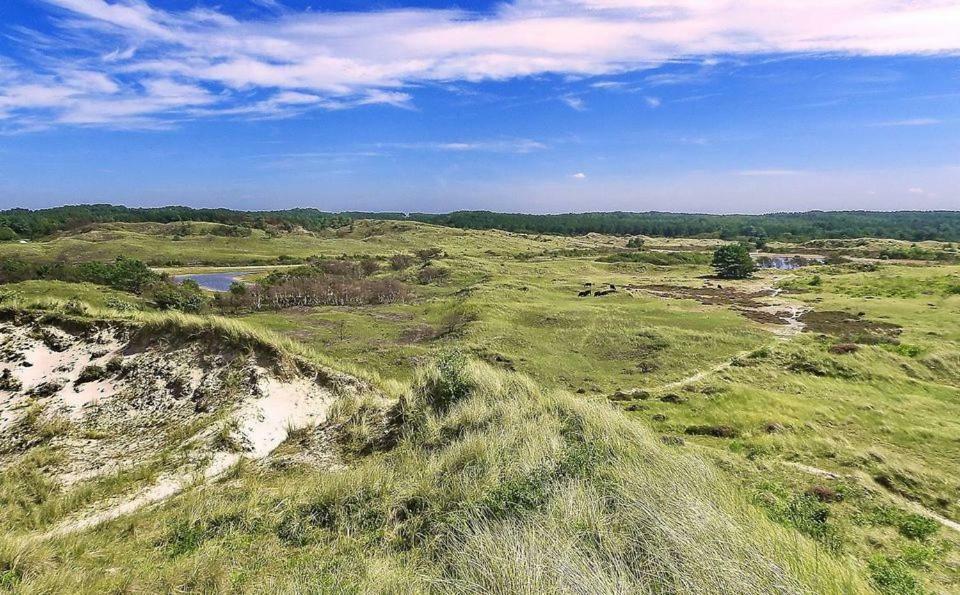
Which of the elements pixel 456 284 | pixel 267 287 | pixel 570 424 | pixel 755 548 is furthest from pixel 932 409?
pixel 267 287

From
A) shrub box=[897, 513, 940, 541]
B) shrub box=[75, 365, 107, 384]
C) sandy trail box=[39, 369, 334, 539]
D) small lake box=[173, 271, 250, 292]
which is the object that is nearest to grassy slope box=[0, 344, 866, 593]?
sandy trail box=[39, 369, 334, 539]

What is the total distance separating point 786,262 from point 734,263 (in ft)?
145

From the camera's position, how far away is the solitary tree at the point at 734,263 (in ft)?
295

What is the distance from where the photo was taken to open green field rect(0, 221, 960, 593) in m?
8.35

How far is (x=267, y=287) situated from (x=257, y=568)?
67761 mm

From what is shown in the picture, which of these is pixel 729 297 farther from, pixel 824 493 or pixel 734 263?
pixel 824 493

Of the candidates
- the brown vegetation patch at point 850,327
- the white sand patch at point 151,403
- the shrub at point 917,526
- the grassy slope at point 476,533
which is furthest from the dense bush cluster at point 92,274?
the brown vegetation patch at point 850,327

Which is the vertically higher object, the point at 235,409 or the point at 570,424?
the point at 570,424

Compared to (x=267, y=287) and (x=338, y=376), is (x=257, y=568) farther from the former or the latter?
(x=267, y=287)

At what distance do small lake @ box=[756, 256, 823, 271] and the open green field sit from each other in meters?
24.7

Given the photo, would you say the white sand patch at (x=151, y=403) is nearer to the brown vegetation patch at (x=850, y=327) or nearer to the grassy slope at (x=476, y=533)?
the grassy slope at (x=476, y=533)

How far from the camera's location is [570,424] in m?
9.41

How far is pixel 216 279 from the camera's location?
305 feet

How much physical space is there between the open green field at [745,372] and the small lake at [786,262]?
24.7 metres
